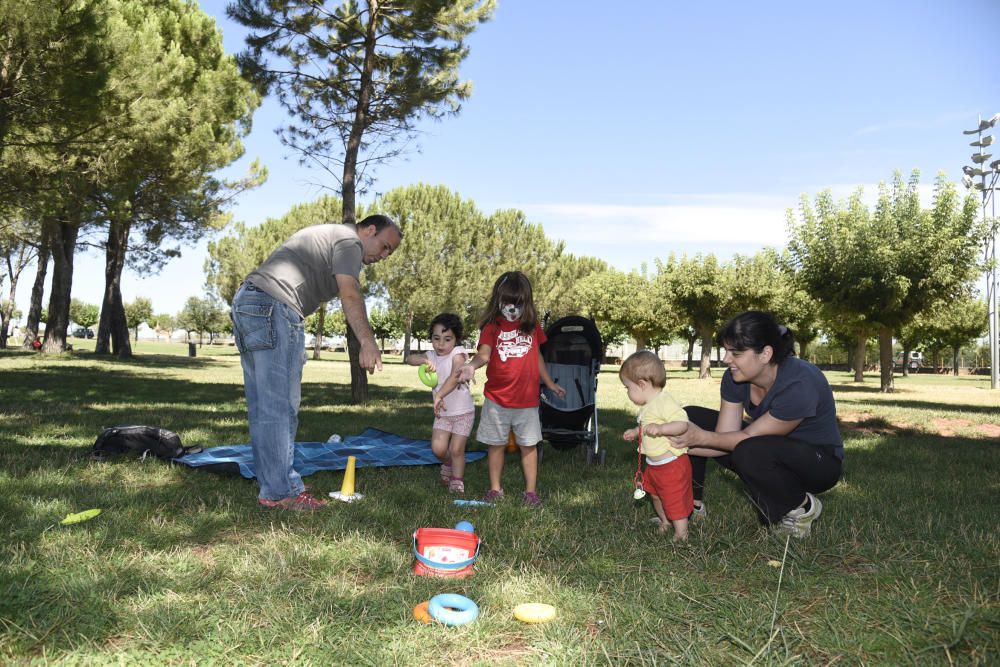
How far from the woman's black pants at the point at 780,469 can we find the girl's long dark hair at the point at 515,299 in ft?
5.36

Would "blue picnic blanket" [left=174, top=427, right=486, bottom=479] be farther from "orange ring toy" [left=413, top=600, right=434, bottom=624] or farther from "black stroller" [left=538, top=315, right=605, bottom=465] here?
"orange ring toy" [left=413, top=600, right=434, bottom=624]

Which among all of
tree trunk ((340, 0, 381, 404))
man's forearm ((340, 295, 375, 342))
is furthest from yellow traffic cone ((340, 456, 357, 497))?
tree trunk ((340, 0, 381, 404))

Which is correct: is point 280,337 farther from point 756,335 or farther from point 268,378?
point 756,335

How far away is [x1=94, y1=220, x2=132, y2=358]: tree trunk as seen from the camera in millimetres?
24797

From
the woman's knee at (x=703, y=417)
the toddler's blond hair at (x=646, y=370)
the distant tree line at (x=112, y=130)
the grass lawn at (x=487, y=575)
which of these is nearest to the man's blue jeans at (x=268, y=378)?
the grass lawn at (x=487, y=575)

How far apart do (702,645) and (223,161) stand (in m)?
23.9

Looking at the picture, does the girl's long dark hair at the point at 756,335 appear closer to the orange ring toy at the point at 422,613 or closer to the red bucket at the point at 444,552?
the red bucket at the point at 444,552

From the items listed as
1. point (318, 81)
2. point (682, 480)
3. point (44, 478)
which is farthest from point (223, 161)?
point (682, 480)

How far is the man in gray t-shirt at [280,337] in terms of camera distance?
4070 mm

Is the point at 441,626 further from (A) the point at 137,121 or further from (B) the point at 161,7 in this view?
(B) the point at 161,7

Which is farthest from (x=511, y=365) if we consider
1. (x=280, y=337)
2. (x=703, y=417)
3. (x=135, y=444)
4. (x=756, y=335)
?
(x=135, y=444)

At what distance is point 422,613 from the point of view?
2.53 metres

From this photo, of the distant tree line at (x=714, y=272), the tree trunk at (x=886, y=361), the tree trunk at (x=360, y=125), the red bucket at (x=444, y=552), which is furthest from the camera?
the tree trunk at (x=886, y=361)

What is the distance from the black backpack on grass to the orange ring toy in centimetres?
356
